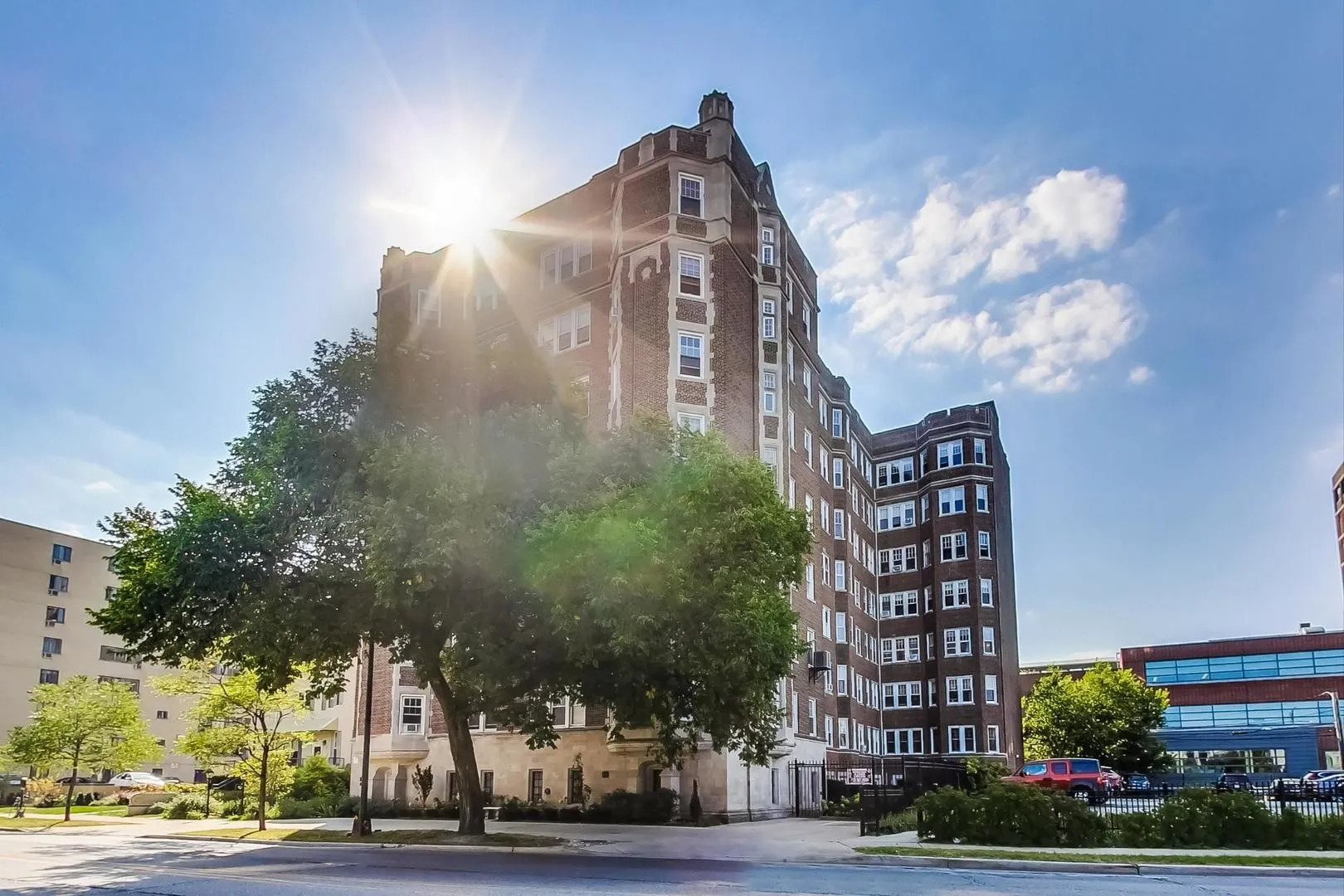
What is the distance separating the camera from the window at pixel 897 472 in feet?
234

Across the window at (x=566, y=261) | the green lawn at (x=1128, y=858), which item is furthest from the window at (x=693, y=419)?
the green lawn at (x=1128, y=858)

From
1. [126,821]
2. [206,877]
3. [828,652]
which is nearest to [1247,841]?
[206,877]

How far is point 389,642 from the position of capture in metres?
28.5

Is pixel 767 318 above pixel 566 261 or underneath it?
underneath

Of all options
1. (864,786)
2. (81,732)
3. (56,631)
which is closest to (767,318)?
(864,786)

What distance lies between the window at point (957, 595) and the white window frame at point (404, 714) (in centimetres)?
3497

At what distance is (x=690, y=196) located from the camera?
43094mm

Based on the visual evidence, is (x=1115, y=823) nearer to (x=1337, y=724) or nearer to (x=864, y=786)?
(x=864, y=786)

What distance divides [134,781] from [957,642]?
162ft

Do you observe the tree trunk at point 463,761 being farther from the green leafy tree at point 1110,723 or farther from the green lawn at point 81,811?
the green leafy tree at point 1110,723

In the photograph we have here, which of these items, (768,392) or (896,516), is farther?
(896,516)

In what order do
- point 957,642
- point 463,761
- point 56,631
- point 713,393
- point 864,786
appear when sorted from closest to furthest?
1. point 463,761
2. point 864,786
3. point 713,393
4. point 957,642
5. point 56,631

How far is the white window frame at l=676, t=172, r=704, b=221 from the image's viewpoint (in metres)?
42.5

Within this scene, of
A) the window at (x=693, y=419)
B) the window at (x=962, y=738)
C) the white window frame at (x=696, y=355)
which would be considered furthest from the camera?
the window at (x=962, y=738)
